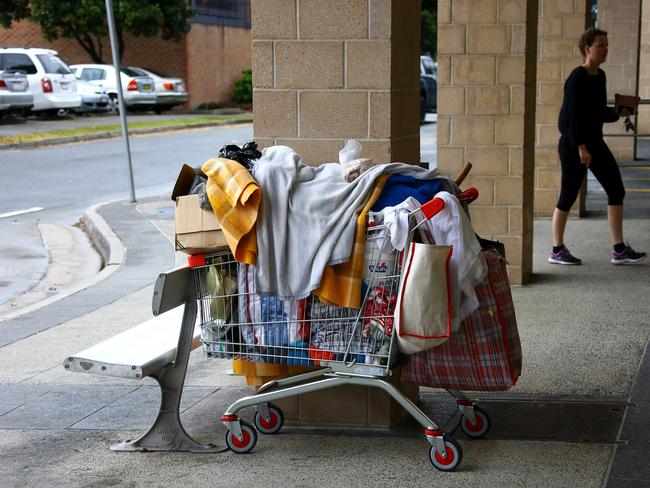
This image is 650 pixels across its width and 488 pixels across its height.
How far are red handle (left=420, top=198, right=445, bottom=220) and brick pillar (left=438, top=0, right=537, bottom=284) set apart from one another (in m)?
4.35

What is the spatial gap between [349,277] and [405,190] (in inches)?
18.9

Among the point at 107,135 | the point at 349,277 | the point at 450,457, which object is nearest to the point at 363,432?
the point at 450,457

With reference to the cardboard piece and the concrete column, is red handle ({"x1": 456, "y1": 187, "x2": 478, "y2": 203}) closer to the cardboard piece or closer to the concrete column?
the cardboard piece

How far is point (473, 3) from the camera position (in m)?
8.55

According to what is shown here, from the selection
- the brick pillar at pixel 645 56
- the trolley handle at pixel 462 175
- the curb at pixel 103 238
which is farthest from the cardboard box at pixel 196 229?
the brick pillar at pixel 645 56

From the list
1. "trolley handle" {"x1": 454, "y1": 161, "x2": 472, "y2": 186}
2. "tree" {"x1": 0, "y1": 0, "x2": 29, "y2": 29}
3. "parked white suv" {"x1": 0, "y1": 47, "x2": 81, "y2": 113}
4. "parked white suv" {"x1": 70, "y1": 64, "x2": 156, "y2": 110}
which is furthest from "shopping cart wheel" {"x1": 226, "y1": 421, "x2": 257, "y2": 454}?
"tree" {"x1": 0, "y1": 0, "x2": 29, "y2": 29}

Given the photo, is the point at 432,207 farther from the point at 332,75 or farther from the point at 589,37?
the point at 589,37

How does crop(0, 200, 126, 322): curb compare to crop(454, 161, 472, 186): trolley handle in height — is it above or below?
below

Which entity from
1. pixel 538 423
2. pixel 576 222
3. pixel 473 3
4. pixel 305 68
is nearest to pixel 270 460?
pixel 538 423

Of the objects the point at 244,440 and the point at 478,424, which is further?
the point at 478,424

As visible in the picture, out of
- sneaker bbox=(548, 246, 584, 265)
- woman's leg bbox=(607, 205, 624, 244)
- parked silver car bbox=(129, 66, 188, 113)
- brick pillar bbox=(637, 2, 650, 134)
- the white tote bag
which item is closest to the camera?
the white tote bag

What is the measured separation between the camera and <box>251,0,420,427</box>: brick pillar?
5.04 meters

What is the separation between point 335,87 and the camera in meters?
5.13

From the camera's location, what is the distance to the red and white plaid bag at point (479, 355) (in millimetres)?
4496
